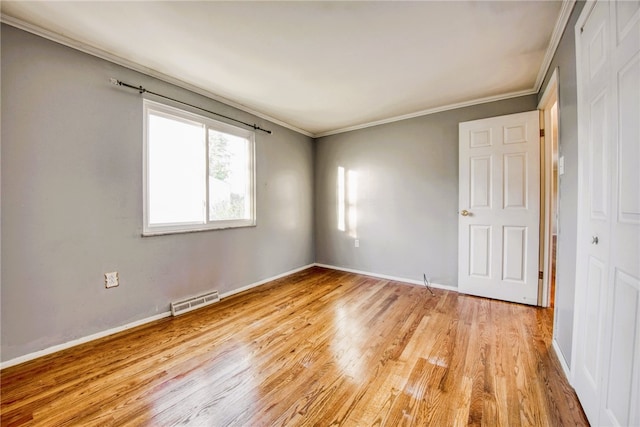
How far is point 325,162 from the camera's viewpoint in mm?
4168

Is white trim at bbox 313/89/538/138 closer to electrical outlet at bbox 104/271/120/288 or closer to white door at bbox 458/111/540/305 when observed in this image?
white door at bbox 458/111/540/305

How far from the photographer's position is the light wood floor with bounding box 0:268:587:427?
4.00 feet

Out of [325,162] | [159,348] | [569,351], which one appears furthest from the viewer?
[325,162]

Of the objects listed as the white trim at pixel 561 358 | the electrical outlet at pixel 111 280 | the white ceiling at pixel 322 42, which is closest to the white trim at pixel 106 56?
the white ceiling at pixel 322 42

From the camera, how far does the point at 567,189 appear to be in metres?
1.55

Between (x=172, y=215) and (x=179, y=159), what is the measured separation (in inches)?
23.4

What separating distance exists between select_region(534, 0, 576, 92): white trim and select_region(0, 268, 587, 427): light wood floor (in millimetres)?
2273

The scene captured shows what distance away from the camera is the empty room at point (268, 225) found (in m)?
1.20

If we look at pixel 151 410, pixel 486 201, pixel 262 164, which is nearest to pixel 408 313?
pixel 486 201

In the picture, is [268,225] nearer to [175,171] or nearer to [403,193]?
[175,171]

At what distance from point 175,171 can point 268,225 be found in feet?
4.57

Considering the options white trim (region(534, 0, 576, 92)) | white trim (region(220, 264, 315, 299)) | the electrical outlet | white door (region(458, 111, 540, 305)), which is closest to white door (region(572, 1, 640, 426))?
white trim (region(534, 0, 576, 92))

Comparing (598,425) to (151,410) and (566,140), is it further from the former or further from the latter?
(151,410)

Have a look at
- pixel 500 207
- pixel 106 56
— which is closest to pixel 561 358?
pixel 500 207
